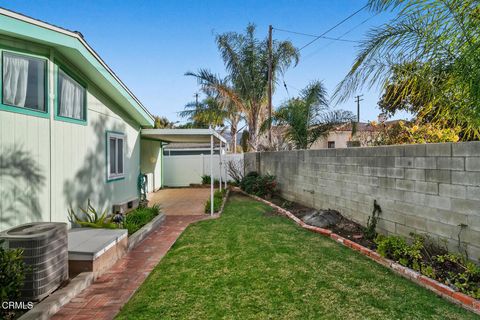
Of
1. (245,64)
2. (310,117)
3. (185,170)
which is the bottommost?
(185,170)

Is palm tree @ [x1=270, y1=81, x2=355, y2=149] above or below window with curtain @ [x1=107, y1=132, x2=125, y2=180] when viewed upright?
above

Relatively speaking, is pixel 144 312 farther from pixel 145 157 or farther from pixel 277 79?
pixel 277 79

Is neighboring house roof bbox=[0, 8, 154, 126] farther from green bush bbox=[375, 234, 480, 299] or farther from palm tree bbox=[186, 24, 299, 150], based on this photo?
green bush bbox=[375, 234, 480, 299]

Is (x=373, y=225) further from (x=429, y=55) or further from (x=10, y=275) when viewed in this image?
(x=10, y=275)

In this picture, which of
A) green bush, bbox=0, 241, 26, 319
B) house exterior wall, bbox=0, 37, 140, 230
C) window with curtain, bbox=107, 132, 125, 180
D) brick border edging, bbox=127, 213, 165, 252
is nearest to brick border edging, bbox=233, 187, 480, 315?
brick border edging, bbox=127, 213, 165, 252

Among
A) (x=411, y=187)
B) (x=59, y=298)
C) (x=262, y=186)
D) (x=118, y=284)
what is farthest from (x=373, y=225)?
(x=262, y=186)

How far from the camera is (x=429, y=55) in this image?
3.69 meters

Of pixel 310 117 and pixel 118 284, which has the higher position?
pixel 310 117

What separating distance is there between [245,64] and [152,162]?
7.01 m

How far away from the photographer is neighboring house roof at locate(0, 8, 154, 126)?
4562 mm

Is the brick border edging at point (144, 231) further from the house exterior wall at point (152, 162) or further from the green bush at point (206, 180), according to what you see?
the green bush at point (206, 180)

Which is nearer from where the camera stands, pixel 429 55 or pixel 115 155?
pixel 429 55

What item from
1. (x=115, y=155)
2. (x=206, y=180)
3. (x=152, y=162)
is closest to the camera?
(x=115, y=155)

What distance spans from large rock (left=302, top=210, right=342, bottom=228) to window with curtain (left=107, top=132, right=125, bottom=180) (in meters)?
5.87
